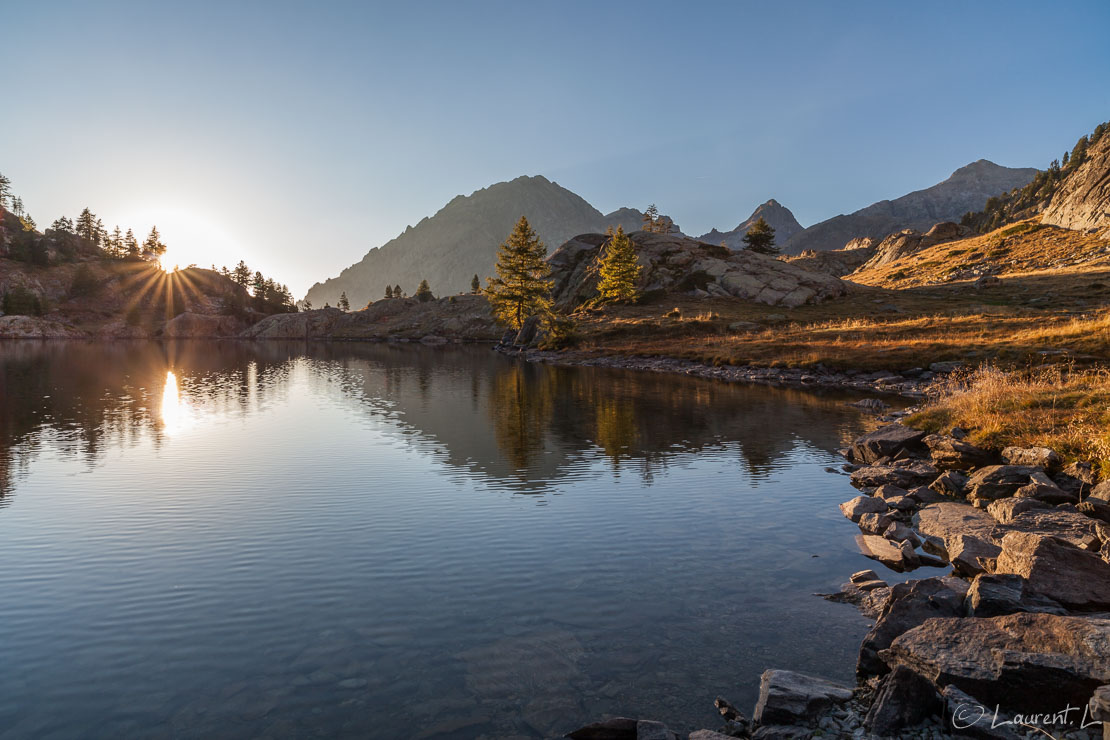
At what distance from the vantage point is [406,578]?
1290 cm

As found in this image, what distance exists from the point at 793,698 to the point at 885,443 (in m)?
19.4

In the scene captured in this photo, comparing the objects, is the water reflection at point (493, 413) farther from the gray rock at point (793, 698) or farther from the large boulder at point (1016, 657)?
the large boulder at point (1016, 657)

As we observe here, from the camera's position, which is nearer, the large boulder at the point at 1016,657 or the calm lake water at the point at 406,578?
the large boulder at the point at 1016,657

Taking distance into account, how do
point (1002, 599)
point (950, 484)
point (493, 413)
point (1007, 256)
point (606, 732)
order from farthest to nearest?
1. point (1007, 256)
2. point (493, 413)
3. point (950, 484)
4. point (1002, 599)
5. point (606, 732)

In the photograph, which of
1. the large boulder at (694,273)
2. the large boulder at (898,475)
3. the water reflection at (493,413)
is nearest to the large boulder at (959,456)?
the large boulder at (898,475)

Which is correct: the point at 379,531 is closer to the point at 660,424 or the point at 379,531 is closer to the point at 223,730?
the point at 223,730

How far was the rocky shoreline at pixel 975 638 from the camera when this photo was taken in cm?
707

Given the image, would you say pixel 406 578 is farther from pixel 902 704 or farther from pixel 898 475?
pixel 898 475

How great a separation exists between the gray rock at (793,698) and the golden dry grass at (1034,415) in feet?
44.2

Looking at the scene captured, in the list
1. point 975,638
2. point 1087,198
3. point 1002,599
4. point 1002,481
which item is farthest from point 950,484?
point 1087,198

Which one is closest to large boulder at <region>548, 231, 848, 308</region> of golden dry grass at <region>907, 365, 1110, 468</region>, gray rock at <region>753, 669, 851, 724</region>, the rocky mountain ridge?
golden dry grass at <region>907, 365, 1110, 468</region>

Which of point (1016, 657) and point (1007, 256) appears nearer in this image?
point (1016, 657)

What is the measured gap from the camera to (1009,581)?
32.0 feet

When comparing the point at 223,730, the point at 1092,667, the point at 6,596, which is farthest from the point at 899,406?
the point at 6,596
